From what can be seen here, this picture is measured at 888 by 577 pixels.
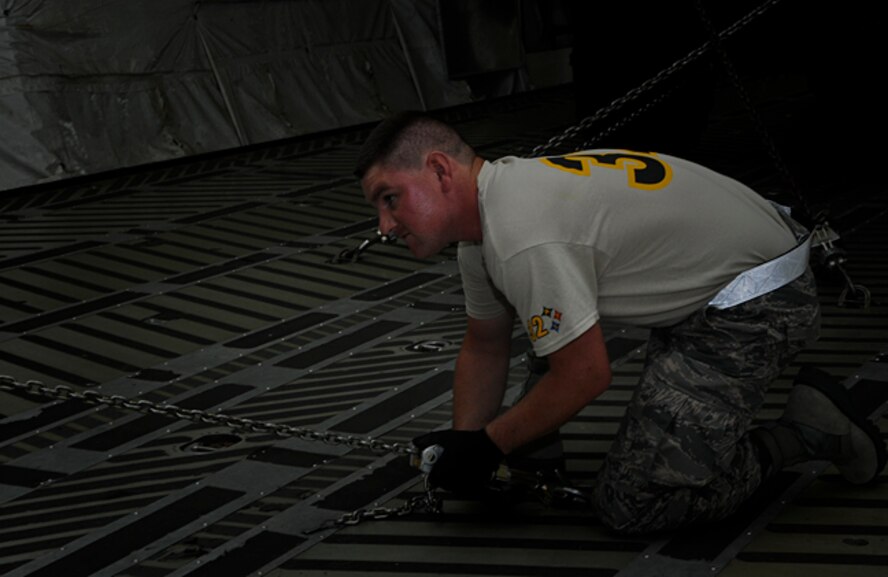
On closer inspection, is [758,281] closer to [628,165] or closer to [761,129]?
[628,165]

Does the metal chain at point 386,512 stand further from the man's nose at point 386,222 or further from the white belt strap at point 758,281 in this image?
the white belt strap at point 758,281

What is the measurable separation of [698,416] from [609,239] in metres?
0.52

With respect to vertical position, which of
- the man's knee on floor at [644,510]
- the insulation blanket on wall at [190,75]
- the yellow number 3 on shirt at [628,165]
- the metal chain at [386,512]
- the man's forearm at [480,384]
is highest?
the insulation blanket on wall at [190,75]

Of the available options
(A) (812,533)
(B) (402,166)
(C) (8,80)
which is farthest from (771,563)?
(C) (8,80)

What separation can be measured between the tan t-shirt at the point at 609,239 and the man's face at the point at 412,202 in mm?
116

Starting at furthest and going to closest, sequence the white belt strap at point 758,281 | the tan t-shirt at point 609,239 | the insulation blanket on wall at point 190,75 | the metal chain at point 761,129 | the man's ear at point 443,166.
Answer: the insulation blanket on wall at point 190,75
the metal chain at point 761,129
the white belt strap at point 758,281
the man's ear at point 443,166
the tan t-shirt at point 609,239

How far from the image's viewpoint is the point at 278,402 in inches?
194

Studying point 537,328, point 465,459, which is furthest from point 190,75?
point 537,328

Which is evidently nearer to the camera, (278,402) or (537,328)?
(537,328)

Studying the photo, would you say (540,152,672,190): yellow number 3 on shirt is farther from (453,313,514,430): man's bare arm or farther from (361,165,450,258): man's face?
(453,313,514,430): man's bare arm

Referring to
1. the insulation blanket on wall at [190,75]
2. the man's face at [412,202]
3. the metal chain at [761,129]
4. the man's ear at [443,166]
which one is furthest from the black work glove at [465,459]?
the insulation blanket on wall at [190,75]

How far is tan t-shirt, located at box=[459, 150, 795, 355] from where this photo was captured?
125 inches

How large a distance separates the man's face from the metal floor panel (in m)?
0.81

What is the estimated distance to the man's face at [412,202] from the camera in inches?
132
